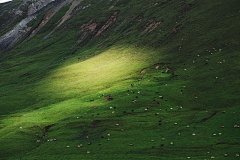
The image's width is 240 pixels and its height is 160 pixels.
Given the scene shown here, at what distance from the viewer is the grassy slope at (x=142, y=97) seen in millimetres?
23406

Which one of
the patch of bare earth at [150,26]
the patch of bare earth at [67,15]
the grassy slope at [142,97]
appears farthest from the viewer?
the patch of bare earth at [67,15]

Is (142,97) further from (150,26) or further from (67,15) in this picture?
(67,15)

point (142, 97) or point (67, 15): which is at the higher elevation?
point (67, 15)

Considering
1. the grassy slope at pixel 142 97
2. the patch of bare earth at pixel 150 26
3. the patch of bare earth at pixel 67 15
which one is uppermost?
the patch of bare earth at pixel 67 15

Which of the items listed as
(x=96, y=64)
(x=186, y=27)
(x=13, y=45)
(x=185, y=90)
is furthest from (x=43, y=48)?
(x=185, y=90)

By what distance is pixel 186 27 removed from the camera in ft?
227

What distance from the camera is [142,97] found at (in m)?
37.1

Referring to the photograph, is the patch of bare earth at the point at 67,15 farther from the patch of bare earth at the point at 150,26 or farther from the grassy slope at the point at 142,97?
the patch of bare earth at the point at 150,26

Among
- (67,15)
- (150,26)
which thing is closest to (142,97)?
(150,26)

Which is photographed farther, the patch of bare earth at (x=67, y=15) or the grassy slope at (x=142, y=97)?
the patch of bare earth at (x=67, y=15)

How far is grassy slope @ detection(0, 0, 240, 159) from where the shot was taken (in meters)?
23.4

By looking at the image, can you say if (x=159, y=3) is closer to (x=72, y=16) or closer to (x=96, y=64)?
(x=96, y=64)

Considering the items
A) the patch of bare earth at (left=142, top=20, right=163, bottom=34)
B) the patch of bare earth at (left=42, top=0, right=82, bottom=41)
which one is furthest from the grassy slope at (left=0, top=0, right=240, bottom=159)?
the patch of bare earth at (left=42, top=0, right=82, bottom=41)

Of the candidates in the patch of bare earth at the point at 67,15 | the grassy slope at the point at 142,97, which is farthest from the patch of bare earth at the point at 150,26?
the patch of bare earth at the point at 67,15
